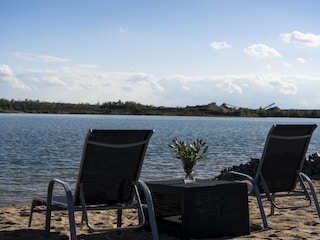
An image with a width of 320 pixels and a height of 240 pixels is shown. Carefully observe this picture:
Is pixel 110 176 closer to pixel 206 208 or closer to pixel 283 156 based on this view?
pixel 206 208

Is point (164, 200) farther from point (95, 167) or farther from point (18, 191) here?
point (18, 191)

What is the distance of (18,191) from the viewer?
36.5 feet

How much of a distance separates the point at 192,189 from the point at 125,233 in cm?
97

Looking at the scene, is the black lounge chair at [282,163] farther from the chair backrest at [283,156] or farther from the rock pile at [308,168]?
the rock pile at [308,168]

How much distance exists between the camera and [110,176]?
4.87 m

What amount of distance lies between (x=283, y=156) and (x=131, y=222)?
1813 millimetres

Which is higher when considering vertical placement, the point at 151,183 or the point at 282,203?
the point at 151,183

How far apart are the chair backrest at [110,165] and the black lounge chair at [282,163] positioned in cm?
141

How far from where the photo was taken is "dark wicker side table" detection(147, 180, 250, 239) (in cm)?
517

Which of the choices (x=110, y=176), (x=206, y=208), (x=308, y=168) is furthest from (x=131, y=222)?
(x=308, y=168)

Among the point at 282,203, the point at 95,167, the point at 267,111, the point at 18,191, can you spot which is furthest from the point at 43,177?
the point at 267,111

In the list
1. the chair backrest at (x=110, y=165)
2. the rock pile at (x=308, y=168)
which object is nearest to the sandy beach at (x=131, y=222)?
the chair backrest at (x=110, y=165)

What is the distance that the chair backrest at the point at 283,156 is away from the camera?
598cm

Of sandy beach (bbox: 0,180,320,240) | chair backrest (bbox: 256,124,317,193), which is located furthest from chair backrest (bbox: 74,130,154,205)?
chair backrest (bbox: 256,124,317,193)
